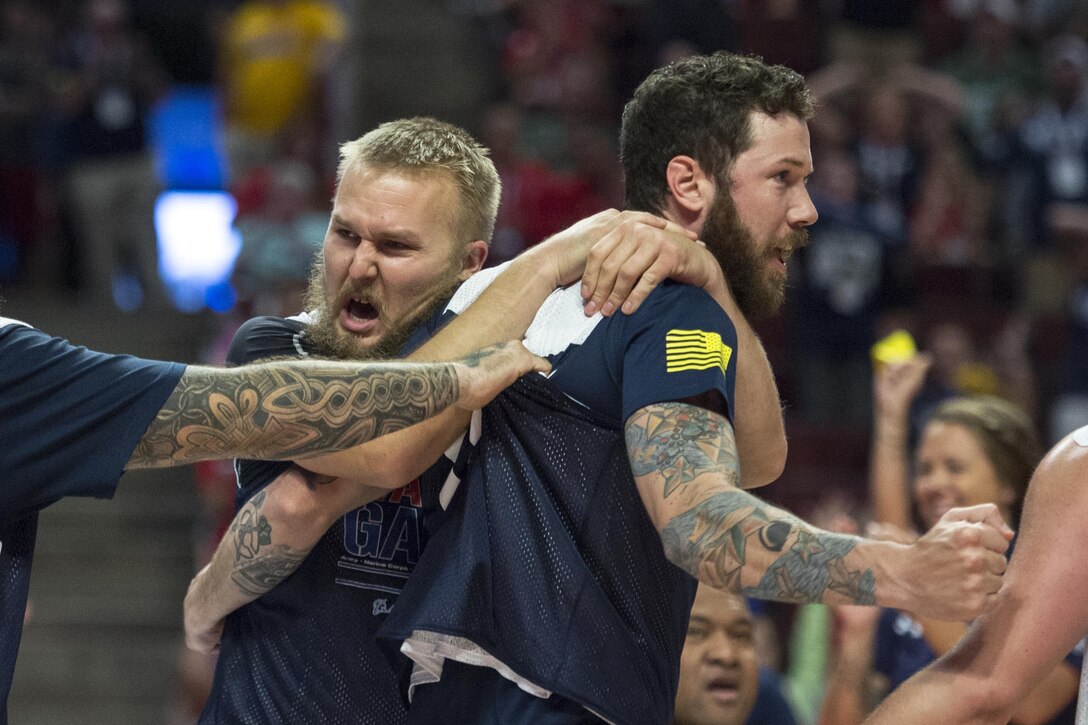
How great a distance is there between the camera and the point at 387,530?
3311 mm

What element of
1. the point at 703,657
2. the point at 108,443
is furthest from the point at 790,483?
the point at 108,443

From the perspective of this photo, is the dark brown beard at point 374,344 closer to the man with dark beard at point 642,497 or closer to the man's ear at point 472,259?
the man's ear at point 472,259

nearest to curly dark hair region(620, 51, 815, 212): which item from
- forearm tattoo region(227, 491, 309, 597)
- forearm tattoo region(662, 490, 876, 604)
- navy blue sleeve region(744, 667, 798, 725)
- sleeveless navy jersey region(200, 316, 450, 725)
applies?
sleeveless navy jersey region(200, 316, 450, 725)

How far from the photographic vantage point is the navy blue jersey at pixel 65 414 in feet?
8.82

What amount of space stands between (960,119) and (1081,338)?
2.78 metres

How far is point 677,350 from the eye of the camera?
2723 millimetres

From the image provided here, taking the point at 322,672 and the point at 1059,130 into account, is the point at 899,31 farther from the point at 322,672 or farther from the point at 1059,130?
the point at 322,672

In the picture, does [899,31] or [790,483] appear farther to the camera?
[899,31]

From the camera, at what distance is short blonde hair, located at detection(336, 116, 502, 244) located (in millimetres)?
3428

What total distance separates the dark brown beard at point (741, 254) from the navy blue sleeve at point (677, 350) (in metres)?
0.19

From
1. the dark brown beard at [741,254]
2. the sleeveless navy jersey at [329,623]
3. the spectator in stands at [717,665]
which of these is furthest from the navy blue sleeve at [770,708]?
the dark brown beard at [741,254]

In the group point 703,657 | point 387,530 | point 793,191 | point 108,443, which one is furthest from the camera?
point 703,657

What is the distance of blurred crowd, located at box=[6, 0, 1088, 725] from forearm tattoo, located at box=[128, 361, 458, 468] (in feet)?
16.6

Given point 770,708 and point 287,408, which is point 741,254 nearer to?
point 287,408
